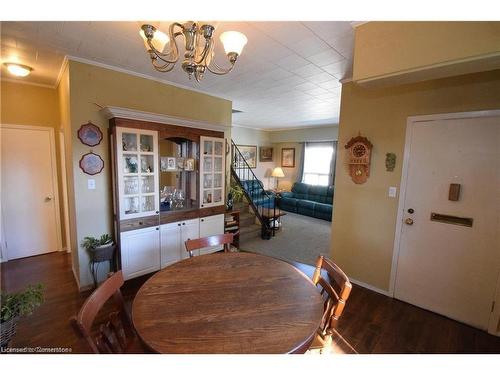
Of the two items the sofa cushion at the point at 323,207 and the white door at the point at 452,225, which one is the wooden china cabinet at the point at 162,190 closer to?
the white door at the point at 452,225

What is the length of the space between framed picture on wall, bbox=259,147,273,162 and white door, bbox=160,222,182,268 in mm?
4990

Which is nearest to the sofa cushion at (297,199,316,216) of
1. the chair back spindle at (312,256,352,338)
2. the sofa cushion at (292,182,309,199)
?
the sofa cushion at (292,182,309,199)

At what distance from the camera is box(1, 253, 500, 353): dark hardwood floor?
1791 millimetres

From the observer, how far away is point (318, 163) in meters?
6.82

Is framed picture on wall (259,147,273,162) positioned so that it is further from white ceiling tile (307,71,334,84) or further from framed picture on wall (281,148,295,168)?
white ceiling tile (307,71,334,84)

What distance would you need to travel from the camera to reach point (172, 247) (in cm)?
291

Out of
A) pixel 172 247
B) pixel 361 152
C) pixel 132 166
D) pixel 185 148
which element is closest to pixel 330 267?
pixel 361 152

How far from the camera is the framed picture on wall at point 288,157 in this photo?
7359mm

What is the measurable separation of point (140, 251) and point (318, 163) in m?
5.60

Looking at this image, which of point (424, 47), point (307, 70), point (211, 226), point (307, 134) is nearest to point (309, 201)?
point (307, 134)
